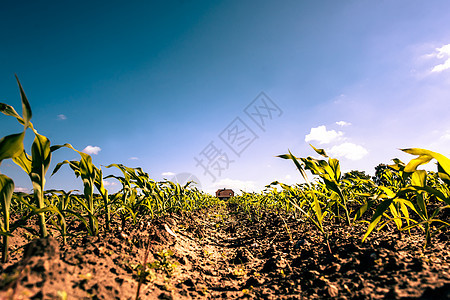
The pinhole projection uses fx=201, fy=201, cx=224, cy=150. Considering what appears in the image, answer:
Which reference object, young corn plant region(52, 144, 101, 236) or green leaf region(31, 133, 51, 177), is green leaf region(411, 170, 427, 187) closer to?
young corn plant region(52, 144, 101, 236)

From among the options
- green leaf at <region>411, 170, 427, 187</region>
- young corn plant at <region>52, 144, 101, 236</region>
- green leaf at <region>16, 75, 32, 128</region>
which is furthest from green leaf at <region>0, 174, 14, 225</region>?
green leaf at <region>411, 170, 427, 187</region>

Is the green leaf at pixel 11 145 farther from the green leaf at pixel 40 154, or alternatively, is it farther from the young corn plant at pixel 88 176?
the young corn plant at pixel 88 176

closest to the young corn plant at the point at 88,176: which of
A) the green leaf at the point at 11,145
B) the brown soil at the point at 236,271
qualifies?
the brown soil at the point at 236,271

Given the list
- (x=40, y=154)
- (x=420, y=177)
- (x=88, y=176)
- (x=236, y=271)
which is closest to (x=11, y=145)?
(x=40, y=154)

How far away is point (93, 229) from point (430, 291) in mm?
2234

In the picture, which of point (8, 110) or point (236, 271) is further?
point (236, 271)

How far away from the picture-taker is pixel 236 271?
189cm

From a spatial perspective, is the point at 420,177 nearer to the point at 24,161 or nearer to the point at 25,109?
the point at 25,109

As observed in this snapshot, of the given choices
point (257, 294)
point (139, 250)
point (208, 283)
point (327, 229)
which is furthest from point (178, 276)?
point (327, 229)

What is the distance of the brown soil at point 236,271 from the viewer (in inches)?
35.8

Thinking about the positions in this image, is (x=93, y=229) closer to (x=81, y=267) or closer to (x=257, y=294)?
(x=81, y=267)

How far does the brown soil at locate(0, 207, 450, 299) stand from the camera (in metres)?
0.91

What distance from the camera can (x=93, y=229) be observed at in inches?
70.6

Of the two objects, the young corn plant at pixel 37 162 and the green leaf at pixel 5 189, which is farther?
the young corn plant at pixel 37 162
